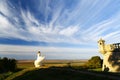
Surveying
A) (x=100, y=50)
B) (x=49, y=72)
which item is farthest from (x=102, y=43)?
(x=49, y=72)

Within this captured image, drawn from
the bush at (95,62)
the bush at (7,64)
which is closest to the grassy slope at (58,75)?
the bush at (7,64)

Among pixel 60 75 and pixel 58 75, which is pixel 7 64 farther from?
pixel 60 75

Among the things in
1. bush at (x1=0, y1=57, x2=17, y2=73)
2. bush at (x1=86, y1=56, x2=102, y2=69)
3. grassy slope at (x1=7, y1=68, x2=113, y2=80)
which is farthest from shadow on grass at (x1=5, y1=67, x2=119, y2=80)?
bush at (x1=86, y1=56, x2=102, y2=69)

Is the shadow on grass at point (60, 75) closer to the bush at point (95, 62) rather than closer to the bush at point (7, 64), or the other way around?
the bush at point (7, 64)

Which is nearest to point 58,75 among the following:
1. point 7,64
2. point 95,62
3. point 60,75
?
point 60,75

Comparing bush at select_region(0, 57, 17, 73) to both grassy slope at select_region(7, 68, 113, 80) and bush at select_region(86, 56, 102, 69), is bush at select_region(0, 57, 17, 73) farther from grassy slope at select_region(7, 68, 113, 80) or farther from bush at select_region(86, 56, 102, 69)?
grassy slope at select_region(7, 68, 113, 80)

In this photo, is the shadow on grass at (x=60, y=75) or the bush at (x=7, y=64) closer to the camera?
the shadow on grass at (x=60, y=75)

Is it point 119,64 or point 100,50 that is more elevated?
point 100,50

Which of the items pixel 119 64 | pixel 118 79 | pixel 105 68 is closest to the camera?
pixel 118 79

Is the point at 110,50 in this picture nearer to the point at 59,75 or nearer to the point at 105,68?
the point at 105,68

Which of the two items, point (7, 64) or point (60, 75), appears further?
point (7, 64)

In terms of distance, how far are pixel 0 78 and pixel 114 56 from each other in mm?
20254

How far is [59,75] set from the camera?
89.4 ft

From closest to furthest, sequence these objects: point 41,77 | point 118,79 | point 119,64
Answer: point 118,79 < point 41,77 < point 119,64
